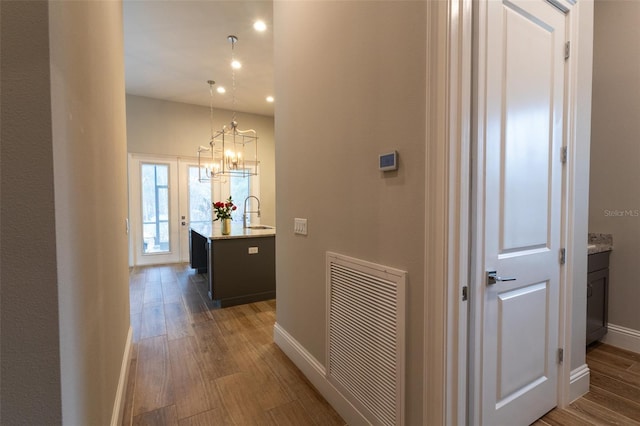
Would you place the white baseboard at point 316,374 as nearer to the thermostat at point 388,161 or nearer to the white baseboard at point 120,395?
the white baseboard at point 120,395

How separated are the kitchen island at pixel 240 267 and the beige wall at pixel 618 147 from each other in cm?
361

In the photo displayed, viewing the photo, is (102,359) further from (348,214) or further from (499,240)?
(499,240)

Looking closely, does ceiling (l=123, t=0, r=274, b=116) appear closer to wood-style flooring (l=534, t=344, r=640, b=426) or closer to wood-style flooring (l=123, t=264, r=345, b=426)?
wood-style flooring (l=123, t=264, r=345, b=426)

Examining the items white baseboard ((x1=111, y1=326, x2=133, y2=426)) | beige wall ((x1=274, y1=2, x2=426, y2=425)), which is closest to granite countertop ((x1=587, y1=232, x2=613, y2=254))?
beige wall ((x1=274, y1=2, x2=426, y2=425))

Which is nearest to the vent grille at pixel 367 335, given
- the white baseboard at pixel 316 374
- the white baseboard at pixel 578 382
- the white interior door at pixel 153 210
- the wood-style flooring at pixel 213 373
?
the white baseboard at pixel 316 374

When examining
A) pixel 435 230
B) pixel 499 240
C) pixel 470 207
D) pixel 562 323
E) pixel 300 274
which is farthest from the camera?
pixel 300 274

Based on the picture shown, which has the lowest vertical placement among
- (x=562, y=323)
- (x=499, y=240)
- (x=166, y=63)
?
(x=562, y=323)

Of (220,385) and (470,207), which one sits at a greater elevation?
(470,207)

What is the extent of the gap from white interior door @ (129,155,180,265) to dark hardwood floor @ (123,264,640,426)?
3127 mm

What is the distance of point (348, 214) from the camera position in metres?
1.73

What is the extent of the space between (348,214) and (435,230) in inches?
24.4

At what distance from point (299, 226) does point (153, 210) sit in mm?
5196

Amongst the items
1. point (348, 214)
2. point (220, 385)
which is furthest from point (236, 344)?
point (348, 214)

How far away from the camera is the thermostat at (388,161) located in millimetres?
1368
